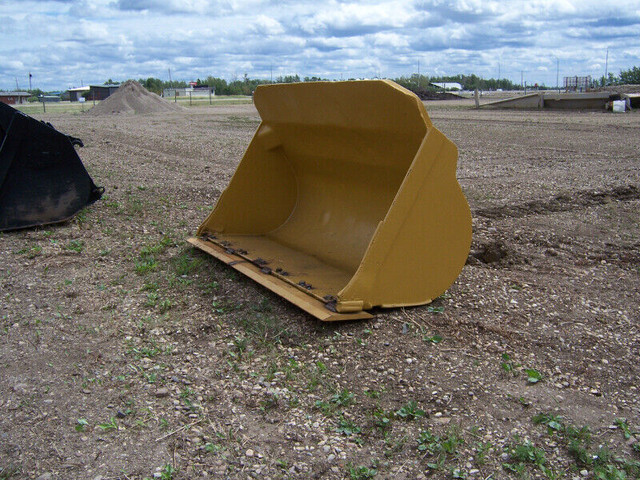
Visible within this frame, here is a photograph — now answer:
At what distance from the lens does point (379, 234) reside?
3826 millimetres

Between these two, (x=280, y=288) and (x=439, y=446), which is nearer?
(x=439, y=446)

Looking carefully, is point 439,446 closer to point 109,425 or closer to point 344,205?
point 109,425

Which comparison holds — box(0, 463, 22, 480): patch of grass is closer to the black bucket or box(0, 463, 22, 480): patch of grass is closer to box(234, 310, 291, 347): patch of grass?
box(234, 310, 291, 347): patch of grass

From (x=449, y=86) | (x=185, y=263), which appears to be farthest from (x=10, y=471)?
(x=449, y=86)

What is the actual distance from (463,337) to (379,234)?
763mm

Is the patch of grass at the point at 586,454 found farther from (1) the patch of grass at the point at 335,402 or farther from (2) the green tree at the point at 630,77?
(2) the green tree at the point at 630,77

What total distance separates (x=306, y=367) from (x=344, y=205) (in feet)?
6.22

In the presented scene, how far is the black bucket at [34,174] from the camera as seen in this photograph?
6.15 metres

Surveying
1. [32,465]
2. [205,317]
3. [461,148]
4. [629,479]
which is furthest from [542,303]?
[461,148]

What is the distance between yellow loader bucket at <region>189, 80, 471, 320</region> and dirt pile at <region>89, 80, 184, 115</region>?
2617 centimetres

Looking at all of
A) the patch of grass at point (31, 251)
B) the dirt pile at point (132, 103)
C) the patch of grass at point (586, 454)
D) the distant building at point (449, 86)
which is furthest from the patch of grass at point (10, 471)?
the distant building at point (449, 86)

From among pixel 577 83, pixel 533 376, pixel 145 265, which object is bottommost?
pixel 533 376

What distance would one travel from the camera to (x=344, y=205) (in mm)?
5191

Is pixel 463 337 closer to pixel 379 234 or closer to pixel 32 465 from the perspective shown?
pixel 379 234
